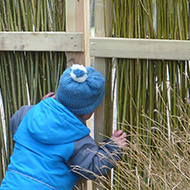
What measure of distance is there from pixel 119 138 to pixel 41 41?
73 cm

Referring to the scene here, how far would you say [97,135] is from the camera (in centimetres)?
173

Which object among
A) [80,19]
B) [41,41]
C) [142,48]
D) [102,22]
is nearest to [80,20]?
[80,19]

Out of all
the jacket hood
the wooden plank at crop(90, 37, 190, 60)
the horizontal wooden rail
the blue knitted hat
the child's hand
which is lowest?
the child's hand

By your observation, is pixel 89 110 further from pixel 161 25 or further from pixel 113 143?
pixel 161 25

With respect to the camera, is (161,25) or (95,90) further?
(161,25)

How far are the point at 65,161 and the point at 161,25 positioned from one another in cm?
94

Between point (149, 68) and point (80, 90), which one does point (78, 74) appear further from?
point (149, 68)

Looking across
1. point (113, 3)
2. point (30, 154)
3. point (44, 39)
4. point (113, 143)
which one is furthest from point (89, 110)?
point (113, 3)

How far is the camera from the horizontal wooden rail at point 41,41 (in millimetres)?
1625

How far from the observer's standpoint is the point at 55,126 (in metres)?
1.42

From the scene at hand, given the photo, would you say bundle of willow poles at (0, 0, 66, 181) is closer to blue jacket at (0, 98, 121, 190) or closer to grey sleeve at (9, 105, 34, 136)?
grey sleeve at (9, 105, 34, 136)

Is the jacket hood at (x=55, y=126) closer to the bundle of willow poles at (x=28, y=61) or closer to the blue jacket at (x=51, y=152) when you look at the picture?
the blue jacket at (x=51, y=152)

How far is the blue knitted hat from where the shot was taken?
140 cm

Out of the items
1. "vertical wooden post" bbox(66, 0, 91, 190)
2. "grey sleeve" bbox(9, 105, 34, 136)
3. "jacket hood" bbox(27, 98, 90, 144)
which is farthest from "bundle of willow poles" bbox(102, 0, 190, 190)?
"grey sleeve" bbox(9, 105, 34, 136)
